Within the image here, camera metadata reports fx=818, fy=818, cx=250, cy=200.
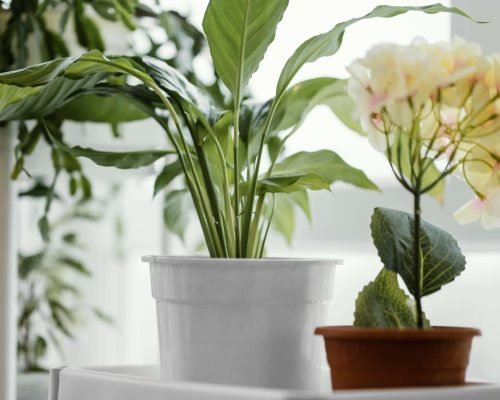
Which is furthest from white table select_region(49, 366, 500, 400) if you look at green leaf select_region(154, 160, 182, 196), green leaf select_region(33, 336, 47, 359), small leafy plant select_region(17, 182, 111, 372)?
green leaf select_region(33, 336, 47, 359)

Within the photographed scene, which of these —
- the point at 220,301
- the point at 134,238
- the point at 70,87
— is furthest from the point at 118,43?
the point at 134,238

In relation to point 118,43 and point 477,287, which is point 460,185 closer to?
point 477,287

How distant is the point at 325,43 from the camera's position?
0.74 m

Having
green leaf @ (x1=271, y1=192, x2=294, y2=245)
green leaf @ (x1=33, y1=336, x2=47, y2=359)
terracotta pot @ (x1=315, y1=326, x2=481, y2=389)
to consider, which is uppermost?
green leaf @ (x1=271, y1=192, x2=294, y2=245)

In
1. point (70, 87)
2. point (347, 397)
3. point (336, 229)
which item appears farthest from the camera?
point (336, 229)

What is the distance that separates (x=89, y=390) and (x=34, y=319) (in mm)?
1599

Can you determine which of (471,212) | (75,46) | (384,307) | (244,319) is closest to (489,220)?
(471,212)

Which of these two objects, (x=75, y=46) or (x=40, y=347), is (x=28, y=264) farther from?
(x=75, y=46)

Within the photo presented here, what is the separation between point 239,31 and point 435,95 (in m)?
0.21

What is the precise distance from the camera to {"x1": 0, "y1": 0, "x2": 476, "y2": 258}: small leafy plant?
2.39 feet

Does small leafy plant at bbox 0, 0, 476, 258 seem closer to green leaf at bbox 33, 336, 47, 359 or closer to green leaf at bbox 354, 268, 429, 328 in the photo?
green leaf at bbox 354, 268, 429, 328

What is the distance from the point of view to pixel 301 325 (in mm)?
714

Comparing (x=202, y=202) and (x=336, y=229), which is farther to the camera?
(x=336, y=229)

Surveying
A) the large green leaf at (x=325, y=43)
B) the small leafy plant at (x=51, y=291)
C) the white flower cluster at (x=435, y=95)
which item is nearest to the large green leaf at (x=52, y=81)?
the large green leaf at (x=325, y=43)
